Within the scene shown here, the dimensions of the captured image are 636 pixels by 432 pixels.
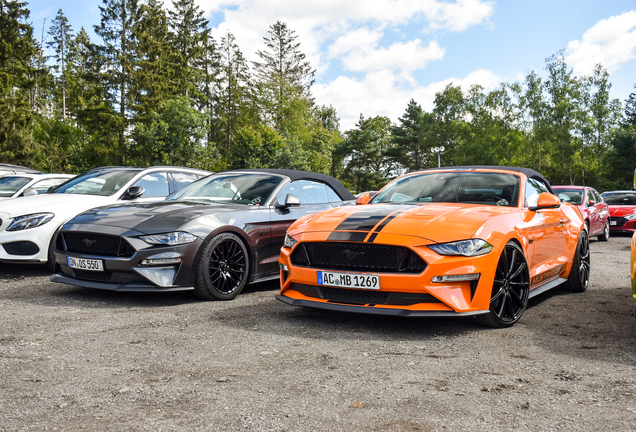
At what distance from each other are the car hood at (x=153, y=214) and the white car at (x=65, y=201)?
851mm

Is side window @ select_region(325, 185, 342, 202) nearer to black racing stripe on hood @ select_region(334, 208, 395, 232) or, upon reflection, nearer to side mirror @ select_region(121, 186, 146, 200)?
side mirror @ select_region(121, 186, 146, 200)

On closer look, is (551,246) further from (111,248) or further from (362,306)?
(111,248)

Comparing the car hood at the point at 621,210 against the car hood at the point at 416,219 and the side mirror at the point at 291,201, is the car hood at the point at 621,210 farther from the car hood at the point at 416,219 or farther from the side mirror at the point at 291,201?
the side mirror at the point at 291,201

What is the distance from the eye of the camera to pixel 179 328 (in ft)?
15.0

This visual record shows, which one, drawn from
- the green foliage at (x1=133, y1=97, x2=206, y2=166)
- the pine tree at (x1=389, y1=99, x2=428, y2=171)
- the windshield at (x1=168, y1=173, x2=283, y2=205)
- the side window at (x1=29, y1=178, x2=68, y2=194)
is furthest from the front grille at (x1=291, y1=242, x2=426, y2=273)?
the pine tree at (x1=389, y1=99, x2=428, y2=171)

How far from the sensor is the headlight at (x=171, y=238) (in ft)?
18.0

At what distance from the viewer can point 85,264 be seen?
5.67 m

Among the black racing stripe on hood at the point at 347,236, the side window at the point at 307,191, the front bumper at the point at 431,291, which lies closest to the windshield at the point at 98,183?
the side window at the point at 307,191

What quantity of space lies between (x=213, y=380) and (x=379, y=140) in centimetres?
6853

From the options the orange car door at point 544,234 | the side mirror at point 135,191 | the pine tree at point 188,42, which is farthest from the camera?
the pine tree at point 188,42

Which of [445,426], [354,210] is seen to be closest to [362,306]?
[354,210]

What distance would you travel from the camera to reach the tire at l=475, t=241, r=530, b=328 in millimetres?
4520

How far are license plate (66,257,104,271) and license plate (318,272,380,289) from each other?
2381 millimetres

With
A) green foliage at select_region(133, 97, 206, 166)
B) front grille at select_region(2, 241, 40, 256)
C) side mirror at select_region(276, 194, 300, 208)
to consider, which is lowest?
front grille at select_region(2, 241, 40, 256)
